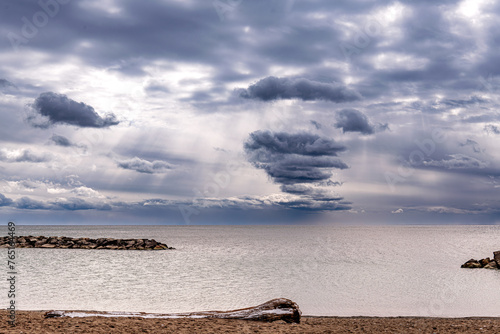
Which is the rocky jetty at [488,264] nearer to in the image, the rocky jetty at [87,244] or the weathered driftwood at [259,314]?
the weathered driftwood at [259,314]

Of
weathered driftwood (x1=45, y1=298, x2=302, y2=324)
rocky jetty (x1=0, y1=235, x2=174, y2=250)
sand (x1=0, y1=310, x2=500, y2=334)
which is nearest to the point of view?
sand (x1=0, y1=310, x2=500, y2=334)

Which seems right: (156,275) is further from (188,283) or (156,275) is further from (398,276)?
(398,276)

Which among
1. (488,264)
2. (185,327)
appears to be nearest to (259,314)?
(185,327)

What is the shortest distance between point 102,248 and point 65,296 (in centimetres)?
5115

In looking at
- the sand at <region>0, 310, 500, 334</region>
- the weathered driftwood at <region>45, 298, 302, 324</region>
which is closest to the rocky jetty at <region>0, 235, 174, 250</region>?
the sand at <region>0, 310, 500, 334</region>

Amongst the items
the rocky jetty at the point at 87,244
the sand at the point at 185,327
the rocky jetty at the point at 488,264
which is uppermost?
the sand at the point at 185,327

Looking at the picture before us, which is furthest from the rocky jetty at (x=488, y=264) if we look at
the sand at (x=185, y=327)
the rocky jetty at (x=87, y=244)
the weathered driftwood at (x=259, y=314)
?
the rocky jetty at (x=87, y=244)

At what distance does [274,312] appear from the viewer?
1434cm

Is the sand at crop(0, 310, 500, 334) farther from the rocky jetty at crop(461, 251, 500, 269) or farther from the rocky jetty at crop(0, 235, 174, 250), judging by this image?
the rocky jetty at crop(0, 235, 174, 250)

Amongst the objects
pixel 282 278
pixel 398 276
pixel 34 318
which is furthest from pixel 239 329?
pixel 398 276

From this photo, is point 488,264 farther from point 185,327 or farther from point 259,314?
point 185,327

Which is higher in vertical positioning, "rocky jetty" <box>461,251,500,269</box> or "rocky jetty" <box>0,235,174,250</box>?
"rocky jetty" <box>461,251,500,269</box>

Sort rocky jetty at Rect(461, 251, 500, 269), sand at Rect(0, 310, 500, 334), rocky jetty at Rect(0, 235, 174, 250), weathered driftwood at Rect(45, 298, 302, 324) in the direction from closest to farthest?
sand at Rect(0, 310, 500, 334) < weathered driftwood at Rect(45, 298, 302, 324) < rocky jetty at Rect(461, 251, 500, 269) < rocky jetty at Rect(0, 235, 174, 250)

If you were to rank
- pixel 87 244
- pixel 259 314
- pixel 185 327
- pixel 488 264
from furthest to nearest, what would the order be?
pixel 87 244, pixel 488 264, pixel 259 314, pixel 185 327
